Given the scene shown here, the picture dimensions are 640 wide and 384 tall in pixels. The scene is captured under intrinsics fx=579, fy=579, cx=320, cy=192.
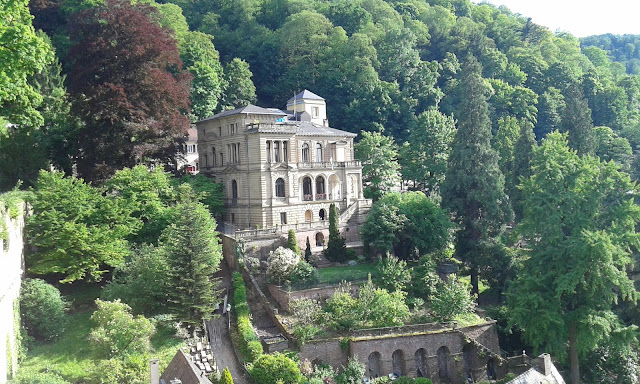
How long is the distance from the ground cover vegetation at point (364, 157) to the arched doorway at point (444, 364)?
13.2ft

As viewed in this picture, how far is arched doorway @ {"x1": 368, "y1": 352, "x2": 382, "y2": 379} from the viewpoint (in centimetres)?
3550

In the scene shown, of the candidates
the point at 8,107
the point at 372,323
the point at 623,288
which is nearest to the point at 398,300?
the point at 372,323

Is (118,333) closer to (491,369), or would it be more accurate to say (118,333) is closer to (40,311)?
(40,311)

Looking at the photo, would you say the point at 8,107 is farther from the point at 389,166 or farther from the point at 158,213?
the point at 389,166

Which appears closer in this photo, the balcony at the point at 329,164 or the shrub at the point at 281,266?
the shrub at the point at 281,266

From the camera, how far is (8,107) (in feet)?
111

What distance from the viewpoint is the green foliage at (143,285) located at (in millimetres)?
34375

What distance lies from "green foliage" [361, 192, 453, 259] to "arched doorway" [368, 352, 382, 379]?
31.3 feet

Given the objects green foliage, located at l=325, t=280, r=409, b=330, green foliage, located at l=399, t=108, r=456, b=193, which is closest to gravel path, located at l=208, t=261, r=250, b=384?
green foliage, located at l=325, t=280, r=409, b=330

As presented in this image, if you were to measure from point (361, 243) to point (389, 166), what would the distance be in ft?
39.0

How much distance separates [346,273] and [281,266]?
486 centimetres

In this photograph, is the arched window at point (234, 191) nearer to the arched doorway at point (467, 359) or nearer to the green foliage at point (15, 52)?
the green foliage at point (15, 52)

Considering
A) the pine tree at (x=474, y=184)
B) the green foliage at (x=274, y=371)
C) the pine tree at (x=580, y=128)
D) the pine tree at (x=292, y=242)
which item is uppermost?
the pine tree at (x=580, y=128)

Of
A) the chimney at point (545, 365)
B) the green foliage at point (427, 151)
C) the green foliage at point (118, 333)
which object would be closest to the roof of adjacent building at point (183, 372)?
the green foliage at point (118, 333)
